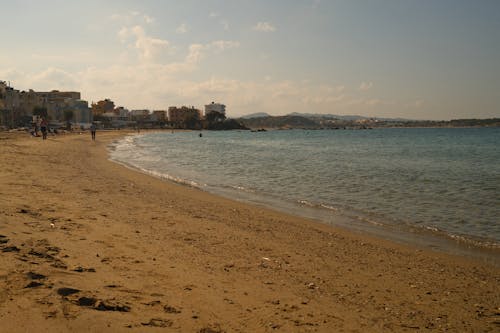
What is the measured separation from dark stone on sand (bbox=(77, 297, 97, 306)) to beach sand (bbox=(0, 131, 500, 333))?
1 centimetres

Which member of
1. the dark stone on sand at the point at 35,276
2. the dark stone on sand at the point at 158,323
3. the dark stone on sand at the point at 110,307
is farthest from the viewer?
the dark stone on sand at the point at 35,276

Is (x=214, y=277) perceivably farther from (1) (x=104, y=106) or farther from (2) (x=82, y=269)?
(1) (x=104, y=106)

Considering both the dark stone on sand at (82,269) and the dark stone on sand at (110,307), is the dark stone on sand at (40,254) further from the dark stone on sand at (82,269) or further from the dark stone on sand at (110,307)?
the dark stone on sand at (110,307)

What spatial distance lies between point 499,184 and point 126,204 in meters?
16.9

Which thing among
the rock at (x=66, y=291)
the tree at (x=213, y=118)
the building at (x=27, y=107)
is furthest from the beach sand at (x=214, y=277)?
the tree at (x=213, y=118)

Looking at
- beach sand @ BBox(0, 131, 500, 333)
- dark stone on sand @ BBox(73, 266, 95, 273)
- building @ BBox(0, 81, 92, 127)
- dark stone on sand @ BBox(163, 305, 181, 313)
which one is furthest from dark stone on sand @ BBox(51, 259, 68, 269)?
building @ BBox(0, 81, 92, 127)

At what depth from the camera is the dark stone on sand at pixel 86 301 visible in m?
3.72

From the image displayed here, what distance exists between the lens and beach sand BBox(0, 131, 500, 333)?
3754mm

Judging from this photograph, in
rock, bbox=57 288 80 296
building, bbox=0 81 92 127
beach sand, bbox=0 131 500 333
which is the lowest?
beach sand, bbox=0 131 500 333

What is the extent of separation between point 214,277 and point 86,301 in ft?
6.06

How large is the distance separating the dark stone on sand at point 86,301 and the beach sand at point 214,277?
0.03 feet

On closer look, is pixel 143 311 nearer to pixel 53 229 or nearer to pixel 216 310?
pixel 216 310

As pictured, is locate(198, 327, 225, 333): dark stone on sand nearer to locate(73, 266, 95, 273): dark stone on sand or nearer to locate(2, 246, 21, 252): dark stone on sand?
locate(73, 266, 95, 273): dark stone on sand

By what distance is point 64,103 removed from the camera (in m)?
125
